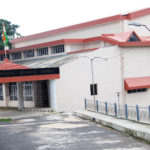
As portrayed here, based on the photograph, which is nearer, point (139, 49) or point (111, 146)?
point (111, 146)

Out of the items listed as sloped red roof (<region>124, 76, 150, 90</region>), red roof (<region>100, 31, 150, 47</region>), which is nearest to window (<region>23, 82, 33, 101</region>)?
red roof (<region>100, 31, 150, 47</region>)

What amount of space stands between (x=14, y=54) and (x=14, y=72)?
18230 millimetres

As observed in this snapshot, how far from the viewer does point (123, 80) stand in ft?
101

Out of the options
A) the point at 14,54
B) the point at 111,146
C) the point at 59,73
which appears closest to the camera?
the point at 111,146

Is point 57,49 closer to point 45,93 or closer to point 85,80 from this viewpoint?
point 45,93

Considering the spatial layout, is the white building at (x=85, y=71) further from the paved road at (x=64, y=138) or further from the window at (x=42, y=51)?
the paved road at (x=64, y=138)

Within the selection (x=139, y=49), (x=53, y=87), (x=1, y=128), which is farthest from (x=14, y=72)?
(x=139, y=49)

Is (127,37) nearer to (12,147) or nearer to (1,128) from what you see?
(1,128)

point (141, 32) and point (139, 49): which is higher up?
point (141, 32)

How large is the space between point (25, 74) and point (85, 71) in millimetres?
6025

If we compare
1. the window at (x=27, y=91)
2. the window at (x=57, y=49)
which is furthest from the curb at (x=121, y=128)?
the window at (x=57, y=49)

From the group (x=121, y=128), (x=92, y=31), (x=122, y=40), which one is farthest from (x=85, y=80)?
(x=121, y=128)

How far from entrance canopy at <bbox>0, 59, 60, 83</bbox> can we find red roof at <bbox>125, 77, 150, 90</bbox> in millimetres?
7895

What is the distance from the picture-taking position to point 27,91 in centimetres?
3064
